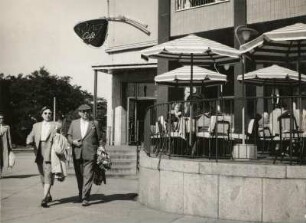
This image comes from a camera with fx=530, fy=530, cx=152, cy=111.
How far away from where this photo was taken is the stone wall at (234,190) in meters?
8.08

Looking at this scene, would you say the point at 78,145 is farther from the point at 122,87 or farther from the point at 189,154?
the point at 122,87

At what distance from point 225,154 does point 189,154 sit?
0.91 metres

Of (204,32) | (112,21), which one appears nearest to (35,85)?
(112,21)

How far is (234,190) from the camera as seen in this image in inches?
332

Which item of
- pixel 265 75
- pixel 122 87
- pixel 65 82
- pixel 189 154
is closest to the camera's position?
pixel 189 154

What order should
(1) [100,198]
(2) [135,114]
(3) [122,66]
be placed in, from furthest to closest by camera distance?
(2) [135,114]
(3) [122,66]
(1) [100,198]

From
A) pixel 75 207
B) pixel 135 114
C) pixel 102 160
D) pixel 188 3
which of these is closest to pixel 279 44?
pixel 102 160

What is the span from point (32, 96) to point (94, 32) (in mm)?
45197

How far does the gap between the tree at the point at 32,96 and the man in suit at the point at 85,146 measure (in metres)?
52.9

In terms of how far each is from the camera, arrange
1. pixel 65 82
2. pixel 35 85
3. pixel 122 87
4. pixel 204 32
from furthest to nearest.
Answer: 1. pixel 65 82
2. pixel 35 85
3. pixel 122 87
4. pixel 204 32

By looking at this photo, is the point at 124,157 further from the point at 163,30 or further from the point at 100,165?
the point at 100,165

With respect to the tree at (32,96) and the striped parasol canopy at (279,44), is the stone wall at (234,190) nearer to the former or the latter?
the striped parasol canopy at (279,44)

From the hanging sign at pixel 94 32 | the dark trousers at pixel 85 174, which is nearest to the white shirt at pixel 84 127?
the dark trousers at pixel 85 174

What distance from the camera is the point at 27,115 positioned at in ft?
219
